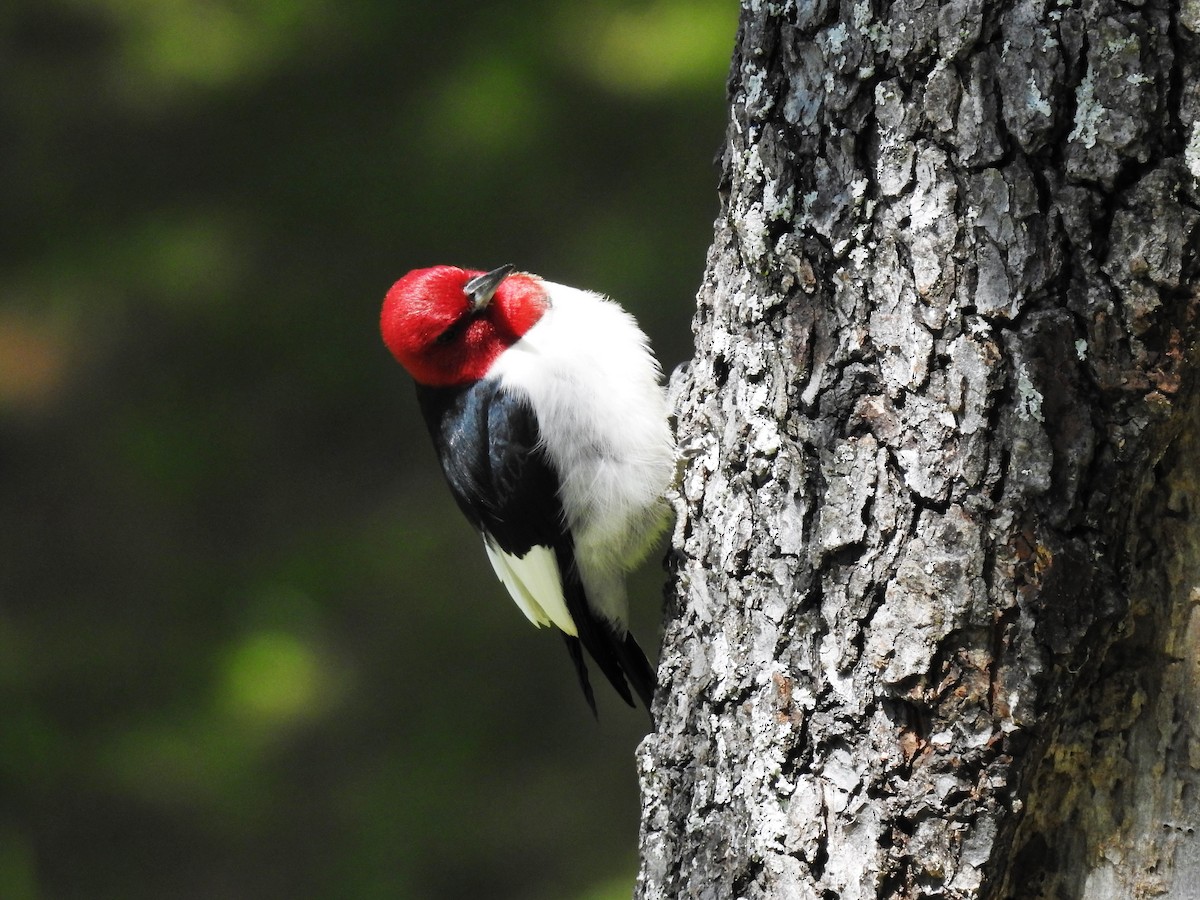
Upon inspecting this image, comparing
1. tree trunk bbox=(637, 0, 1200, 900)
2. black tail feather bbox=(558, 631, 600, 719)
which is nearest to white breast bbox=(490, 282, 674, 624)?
black tail feather bbox=(558, 631, 600, 719)

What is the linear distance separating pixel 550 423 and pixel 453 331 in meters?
0.25

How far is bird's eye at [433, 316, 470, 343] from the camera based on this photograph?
2.08 meters

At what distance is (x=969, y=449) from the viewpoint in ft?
4.07

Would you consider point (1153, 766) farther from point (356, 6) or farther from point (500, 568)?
point (356, 6)

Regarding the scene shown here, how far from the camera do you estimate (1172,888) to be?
1.31 metres

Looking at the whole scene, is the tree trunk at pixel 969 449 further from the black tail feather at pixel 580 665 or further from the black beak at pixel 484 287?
the black tail feather at pixel 580 665

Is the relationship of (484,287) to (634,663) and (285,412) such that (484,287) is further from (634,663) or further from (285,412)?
(285,412)

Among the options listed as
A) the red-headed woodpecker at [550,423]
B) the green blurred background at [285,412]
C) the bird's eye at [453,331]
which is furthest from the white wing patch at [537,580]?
the green blurred background at [285,412]

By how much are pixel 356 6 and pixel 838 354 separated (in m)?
2.29

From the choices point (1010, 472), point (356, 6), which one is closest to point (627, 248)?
point (356, 6)

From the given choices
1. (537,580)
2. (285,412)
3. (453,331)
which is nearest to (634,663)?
(537,580)

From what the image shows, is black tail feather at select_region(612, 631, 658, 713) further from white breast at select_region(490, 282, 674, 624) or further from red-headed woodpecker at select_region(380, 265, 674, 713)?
white breast at select_region(490, 282, 674, 624)

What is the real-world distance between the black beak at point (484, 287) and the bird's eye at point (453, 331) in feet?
0.11

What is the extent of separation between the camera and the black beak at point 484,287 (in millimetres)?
2047
